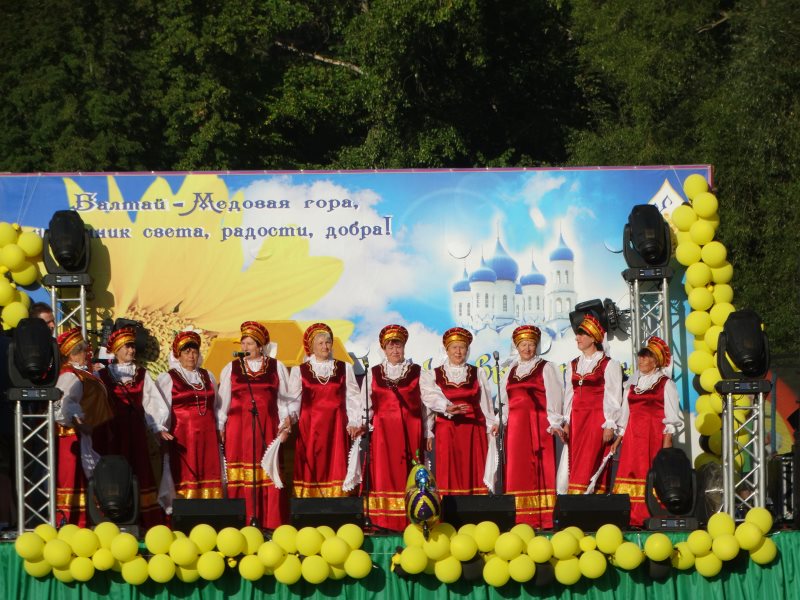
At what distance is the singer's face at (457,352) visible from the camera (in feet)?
31.7

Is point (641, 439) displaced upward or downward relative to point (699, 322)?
downward

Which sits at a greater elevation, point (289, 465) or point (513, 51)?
point (513, 51)

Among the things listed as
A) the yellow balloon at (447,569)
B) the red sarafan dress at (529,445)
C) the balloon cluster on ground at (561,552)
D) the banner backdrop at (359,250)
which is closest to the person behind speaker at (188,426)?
the banner backdrop at (359,250)

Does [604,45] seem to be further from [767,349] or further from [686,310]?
[767,349]

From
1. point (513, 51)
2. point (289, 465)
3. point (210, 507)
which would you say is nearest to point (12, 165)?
point (513, 51)

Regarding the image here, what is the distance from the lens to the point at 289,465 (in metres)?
9.91

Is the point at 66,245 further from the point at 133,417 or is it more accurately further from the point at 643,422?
the point at 643,422

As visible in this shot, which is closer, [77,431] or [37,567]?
[37,567]

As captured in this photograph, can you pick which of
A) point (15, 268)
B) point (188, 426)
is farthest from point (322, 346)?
point (15, 268)

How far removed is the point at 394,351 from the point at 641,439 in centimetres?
171

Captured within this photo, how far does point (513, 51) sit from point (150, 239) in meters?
9.58

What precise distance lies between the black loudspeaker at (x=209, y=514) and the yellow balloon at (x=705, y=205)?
400cm

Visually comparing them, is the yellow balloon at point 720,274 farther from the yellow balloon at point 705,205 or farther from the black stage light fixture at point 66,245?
the black stage light fixture at point 66,245

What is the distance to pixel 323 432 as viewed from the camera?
969cm
